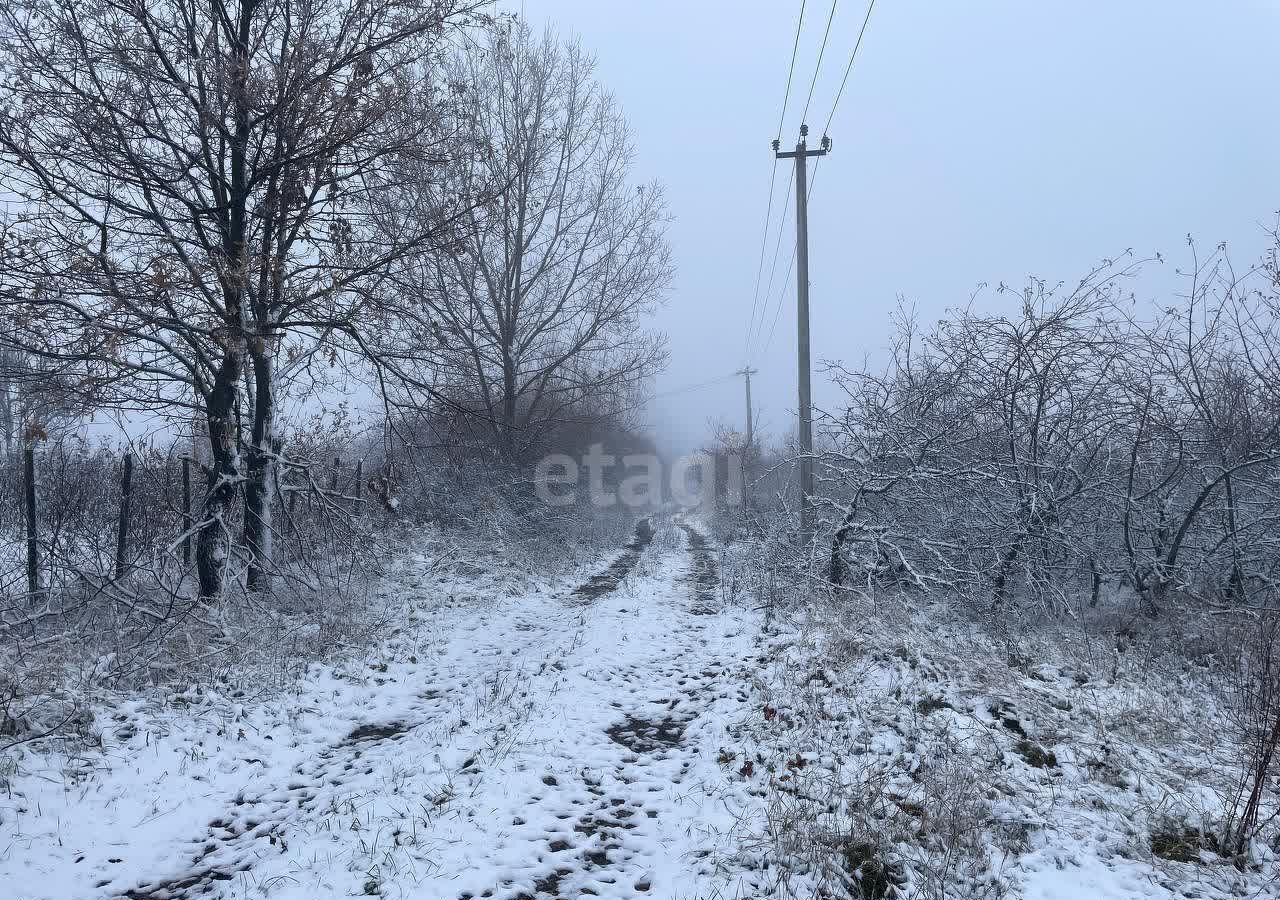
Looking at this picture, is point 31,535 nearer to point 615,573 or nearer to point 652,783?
point 652,783

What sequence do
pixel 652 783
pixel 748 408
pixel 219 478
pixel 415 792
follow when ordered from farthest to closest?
1. pixel 748 408
2. pixel 219 478
3. pixel 652 783
4. pixel 415 792

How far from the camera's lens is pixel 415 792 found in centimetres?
430

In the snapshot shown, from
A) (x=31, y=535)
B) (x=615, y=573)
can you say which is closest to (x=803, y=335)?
(x=615, y=573)

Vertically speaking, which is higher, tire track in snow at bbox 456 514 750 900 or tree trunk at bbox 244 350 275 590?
tree trunk at bbox 244 350 275 590

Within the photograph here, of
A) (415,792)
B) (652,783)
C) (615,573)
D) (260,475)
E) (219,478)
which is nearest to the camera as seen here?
(415,792)

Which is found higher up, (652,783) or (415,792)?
(415,792)

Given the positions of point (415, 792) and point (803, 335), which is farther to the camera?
point (803, 335)

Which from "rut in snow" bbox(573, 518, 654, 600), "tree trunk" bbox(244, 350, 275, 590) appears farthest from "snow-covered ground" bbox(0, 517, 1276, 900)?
"rut in snow" bbox(573, 518, 654, 600)

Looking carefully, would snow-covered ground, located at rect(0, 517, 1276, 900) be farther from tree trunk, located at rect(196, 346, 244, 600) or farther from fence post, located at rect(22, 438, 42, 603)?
fence post, located at rect(22, 438, 42, 603)

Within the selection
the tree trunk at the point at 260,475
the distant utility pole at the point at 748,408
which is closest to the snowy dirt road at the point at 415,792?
the tree trunk at the point at 260,475

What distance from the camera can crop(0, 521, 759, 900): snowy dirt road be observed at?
350 cm

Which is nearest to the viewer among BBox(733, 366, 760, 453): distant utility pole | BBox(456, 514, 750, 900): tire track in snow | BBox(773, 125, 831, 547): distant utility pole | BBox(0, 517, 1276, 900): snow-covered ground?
BBox(0, 517, 1276, 900): snow-covered ground

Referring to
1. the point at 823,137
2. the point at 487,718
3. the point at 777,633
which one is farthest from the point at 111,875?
the point at 823,137

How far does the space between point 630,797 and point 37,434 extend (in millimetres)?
6735
